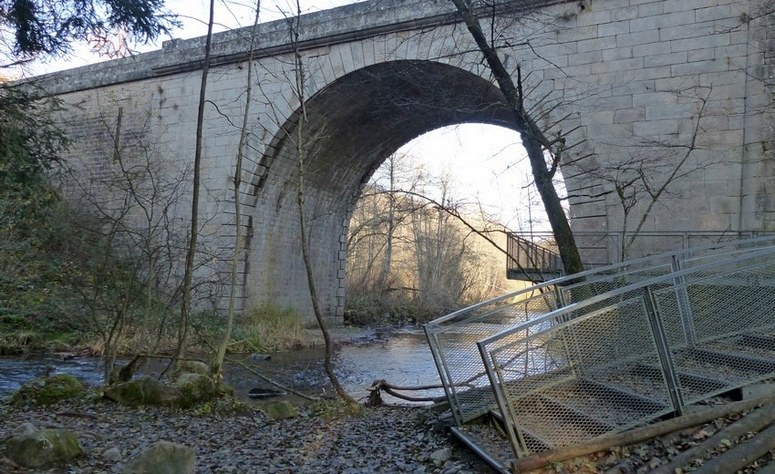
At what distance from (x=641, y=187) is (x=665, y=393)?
6.30 meters

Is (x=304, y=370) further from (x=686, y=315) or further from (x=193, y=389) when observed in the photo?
(x=686, y=315)

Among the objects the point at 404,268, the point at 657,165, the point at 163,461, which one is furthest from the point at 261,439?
the point at 404,268

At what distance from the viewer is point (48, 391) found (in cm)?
656

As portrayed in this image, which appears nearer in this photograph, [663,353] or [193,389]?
[663,353]

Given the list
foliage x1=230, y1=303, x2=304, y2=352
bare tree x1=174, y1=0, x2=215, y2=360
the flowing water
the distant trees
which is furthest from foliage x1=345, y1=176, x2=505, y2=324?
bare tree x1=174, y1=0, x2=215, y2=360

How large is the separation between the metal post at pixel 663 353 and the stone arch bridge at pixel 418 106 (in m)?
4.10

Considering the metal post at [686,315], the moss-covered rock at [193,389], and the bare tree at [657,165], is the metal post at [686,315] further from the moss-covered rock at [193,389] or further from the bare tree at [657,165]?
the bare tree at [657,165]

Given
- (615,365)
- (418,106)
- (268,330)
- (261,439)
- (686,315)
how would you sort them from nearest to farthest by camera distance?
(615,365) → (686,315) → (261,439) → (418,106) → (268,330)

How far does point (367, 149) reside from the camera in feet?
55.1

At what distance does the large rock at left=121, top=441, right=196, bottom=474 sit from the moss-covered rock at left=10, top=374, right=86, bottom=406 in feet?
11.0

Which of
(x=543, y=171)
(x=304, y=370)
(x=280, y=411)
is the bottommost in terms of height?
(x=304, y=370)

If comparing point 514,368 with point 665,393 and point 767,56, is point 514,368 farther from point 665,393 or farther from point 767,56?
point 767,56

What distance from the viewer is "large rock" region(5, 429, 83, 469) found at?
399 centimetres

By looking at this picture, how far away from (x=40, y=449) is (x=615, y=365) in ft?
12.7
